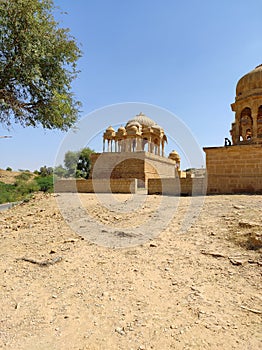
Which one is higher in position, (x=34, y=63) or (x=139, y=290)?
(x=34, y=63)

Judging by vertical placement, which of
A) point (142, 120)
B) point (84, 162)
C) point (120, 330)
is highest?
point (142, 120)

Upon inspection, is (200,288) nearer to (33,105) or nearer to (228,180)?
(33,105)

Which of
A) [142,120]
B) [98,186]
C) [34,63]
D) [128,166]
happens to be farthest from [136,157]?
[34,63]

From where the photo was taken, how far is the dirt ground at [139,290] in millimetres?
2355

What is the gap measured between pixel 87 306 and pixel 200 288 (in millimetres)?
1436

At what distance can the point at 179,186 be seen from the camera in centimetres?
1100

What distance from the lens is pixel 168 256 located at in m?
4.06

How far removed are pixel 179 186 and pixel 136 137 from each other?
13.0 metres

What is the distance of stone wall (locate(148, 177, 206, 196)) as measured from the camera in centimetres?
1068

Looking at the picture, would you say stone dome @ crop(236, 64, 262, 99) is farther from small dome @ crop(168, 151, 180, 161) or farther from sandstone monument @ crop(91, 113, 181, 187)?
small dome @ crop(168, 151, 180, 161)

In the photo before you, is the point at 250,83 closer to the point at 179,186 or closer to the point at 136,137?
the point at 179,186

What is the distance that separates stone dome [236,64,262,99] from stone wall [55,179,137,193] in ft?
23.8

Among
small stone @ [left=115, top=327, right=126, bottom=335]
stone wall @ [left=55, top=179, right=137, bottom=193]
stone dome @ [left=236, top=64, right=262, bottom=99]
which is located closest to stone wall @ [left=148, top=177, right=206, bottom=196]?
stone wall @ [left=55, top=179, right=137, bottom=193]

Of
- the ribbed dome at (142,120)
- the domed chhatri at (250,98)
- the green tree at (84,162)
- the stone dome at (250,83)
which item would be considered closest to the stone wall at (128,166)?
the ribbed dome at (142,120)
